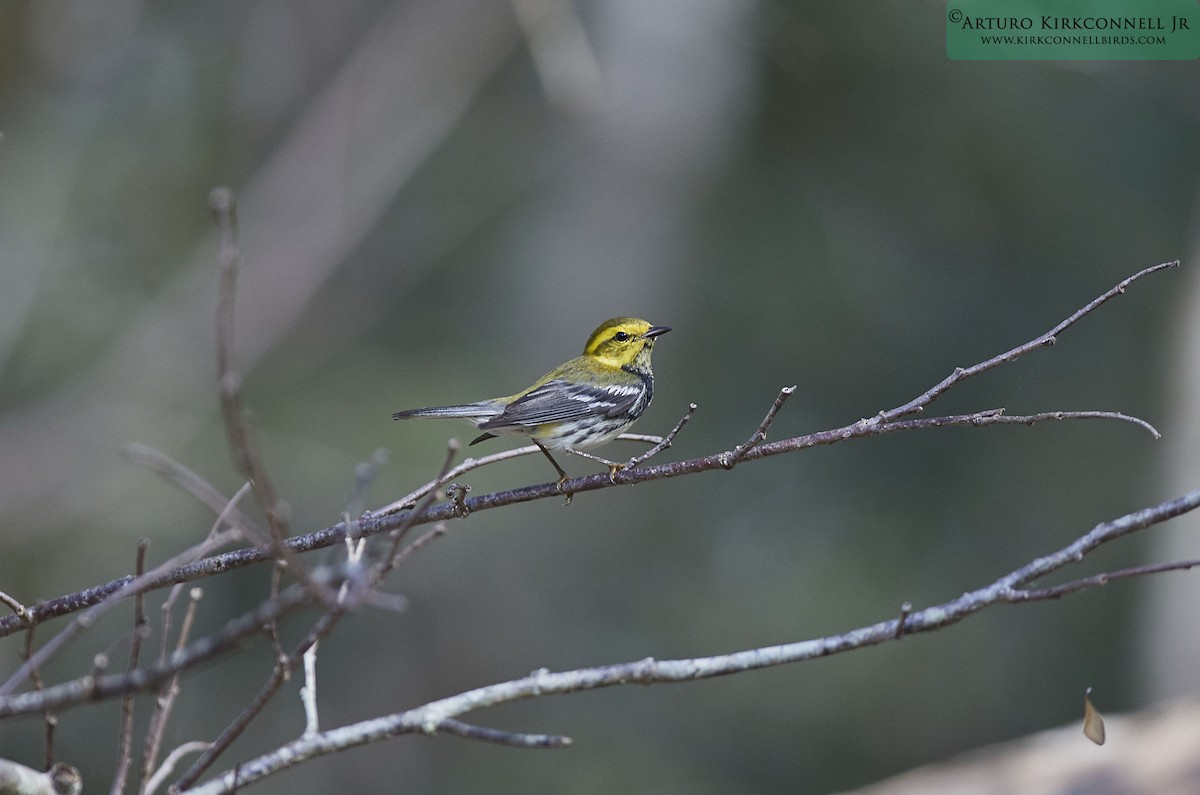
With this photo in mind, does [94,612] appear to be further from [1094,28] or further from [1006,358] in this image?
[1094,28]

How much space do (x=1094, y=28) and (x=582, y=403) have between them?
2.77 metres

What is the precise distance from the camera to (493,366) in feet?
35.3

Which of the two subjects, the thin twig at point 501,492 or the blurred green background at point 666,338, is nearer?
the thin twig at point 501,492

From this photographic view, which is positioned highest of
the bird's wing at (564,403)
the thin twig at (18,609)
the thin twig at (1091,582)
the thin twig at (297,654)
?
the bird's wing at (564,403)

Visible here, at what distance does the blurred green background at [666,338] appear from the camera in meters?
9.66

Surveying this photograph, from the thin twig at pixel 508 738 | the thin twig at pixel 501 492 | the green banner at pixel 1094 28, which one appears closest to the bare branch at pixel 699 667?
the thin twig at pixel 508 738

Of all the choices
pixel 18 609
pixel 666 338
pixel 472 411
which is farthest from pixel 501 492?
pixel 666 338

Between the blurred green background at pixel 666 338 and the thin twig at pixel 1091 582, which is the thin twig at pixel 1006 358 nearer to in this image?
the thin twig at pixel 1091 582

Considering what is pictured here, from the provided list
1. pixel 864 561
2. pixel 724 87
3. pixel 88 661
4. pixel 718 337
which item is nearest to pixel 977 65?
pixel 724 87

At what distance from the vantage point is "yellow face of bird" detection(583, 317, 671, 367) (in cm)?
499

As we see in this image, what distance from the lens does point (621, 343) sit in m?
5.00

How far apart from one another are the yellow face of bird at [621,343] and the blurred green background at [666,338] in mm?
4389

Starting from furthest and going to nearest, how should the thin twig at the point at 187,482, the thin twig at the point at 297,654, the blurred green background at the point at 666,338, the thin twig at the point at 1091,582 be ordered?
the blurred green background at the point at 666,338 < the thin twig at the point at 1091,582 < the thin twig at the point at 297,654 < the thin twig at the point at 187,482

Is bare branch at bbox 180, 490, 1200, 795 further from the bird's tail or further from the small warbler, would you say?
the bird's tail
